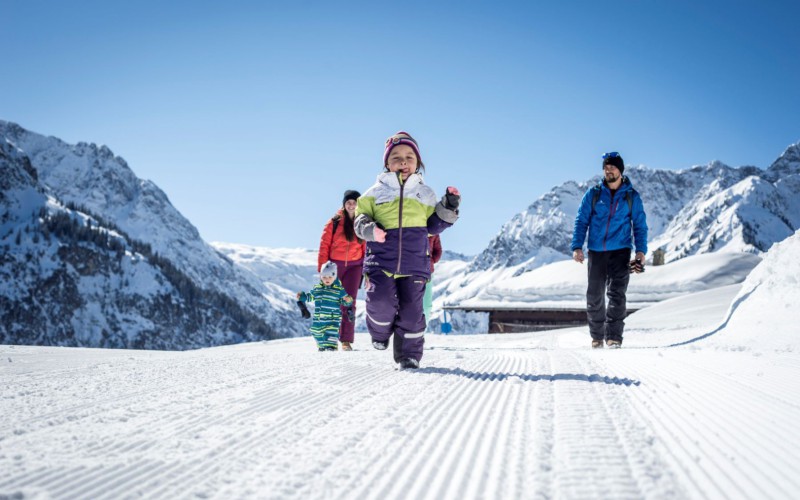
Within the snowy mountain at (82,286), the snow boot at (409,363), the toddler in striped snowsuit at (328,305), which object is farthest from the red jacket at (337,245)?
the snowy mountain at (82,286)

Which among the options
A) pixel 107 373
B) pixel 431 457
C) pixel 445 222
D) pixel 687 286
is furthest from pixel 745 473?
pixel 687 286

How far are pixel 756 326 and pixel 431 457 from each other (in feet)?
12.3

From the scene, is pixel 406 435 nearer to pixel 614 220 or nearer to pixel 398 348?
pixel 398 348

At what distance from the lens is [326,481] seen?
979 mm

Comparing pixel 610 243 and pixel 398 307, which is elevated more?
pixel 610 243

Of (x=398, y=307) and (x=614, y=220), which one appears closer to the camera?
(x=398, y=307)

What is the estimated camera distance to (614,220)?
16.9 feet

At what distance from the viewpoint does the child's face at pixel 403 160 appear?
3.62 metres

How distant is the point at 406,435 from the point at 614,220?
4.51 m

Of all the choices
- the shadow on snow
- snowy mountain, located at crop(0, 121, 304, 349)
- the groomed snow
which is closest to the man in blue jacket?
the groomed snow

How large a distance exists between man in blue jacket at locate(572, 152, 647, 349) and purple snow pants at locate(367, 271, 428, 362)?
244 centimetres

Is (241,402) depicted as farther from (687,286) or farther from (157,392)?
(687,286)

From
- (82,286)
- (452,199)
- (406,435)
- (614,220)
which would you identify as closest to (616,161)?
(614,220)

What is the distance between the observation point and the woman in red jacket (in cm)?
630
